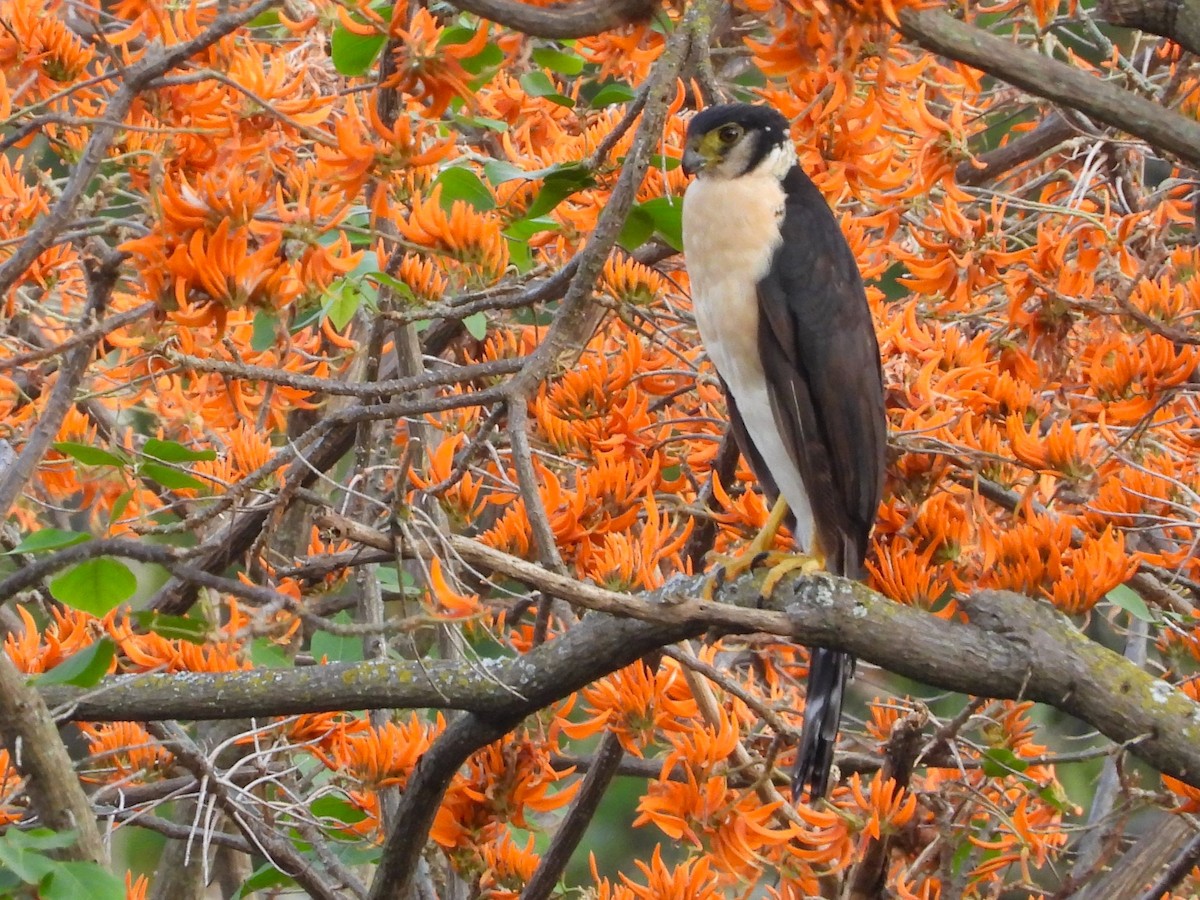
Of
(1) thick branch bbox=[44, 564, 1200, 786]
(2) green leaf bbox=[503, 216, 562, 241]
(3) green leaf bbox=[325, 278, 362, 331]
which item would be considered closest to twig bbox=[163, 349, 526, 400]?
(3) green leaf bbox=[325, 278, 362, 331]

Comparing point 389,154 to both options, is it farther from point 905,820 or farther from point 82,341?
point 905,820

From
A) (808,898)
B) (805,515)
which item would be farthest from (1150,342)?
(808,898)

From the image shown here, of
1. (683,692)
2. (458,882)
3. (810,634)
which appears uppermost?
(810,634)

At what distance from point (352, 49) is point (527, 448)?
812mm

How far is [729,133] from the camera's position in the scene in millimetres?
3047

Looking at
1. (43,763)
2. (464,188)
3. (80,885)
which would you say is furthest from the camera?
(464,188)

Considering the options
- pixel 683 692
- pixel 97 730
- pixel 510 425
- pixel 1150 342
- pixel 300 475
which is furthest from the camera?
pixel 97 730

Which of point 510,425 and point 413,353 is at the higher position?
point 510,425

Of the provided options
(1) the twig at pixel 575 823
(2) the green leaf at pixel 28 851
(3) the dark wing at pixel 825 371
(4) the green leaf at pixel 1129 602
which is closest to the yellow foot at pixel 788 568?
(3) the dark wing at pixel 825 371

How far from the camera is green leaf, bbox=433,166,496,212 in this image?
8.61ft

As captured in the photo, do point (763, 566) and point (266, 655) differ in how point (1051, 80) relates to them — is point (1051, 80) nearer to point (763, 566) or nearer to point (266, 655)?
point (763, 566)

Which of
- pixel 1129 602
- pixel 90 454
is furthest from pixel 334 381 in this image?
pixel 1129 602

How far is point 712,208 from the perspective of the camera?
10.2 ft

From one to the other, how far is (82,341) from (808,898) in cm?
161
